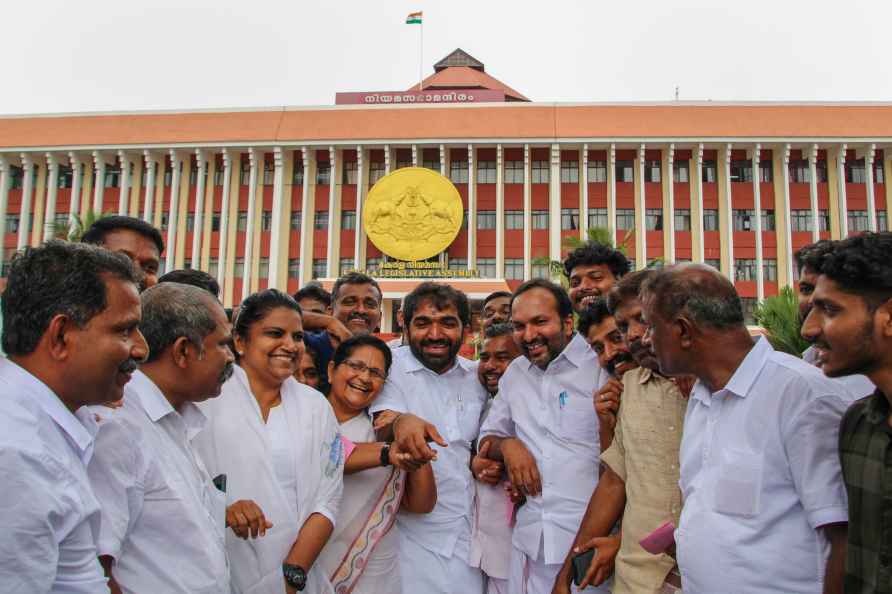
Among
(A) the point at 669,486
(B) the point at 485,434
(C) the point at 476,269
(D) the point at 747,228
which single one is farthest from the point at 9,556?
(D) the point at 747,228

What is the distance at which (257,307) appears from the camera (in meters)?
2.82

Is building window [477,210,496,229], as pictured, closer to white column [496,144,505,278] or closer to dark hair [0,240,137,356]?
white column [496,144,505,278]

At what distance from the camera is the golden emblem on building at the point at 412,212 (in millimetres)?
26188

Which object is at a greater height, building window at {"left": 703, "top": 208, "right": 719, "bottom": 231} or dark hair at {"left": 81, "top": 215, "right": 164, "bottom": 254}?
building window at {"left": 703, "top": 208, "right": 719, "bottom": 231}

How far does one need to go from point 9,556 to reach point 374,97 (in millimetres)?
30649

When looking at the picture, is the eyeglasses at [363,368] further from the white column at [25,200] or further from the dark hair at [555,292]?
the white column at [25,200]

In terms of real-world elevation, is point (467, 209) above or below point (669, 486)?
above

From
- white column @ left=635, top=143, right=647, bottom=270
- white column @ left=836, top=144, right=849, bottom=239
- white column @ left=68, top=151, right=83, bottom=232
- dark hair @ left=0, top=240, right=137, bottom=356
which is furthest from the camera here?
white column @ left=68, top=151, right=83, bottom=232

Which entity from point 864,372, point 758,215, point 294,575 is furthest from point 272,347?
point 758,215

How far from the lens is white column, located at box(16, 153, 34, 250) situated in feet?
99.6

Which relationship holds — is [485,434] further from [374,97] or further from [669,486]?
[374,97]

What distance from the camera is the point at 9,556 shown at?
1257mm

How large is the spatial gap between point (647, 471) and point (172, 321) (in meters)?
1.85

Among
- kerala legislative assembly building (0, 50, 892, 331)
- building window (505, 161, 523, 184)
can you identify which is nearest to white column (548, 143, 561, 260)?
kerala legislative assembly building (0, 50, 892, 331)
